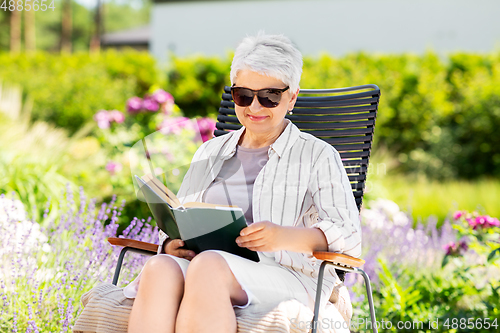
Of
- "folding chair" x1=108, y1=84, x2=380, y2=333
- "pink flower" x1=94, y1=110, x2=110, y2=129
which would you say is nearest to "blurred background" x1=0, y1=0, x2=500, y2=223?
"pink flower" x1=94, y1=110, x2=110, y2=129

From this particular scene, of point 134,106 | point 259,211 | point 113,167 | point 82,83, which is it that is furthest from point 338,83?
point 259,211

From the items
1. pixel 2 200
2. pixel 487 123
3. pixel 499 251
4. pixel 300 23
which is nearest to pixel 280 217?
pixel 499 251

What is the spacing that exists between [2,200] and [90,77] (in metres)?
8.83

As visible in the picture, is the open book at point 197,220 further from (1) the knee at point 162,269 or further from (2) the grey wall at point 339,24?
(2) the grey wall at point 339,24

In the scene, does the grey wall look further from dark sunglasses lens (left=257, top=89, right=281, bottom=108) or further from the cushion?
the cushion

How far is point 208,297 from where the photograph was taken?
1.57 metres

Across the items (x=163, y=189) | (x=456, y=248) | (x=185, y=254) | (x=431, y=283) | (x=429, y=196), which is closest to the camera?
(x=163, y=189)

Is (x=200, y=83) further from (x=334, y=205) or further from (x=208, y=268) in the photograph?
(x=208, y=268)

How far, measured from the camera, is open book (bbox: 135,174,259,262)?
5.41 ft

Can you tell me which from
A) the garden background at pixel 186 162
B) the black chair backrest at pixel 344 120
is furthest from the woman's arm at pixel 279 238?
the black chair backrest at pixel 344 120

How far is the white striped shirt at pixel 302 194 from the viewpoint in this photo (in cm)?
180

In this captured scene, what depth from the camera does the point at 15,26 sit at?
19.9 m

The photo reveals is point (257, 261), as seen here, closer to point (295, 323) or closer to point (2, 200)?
point (295, 323)

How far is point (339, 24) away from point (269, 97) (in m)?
13.8
